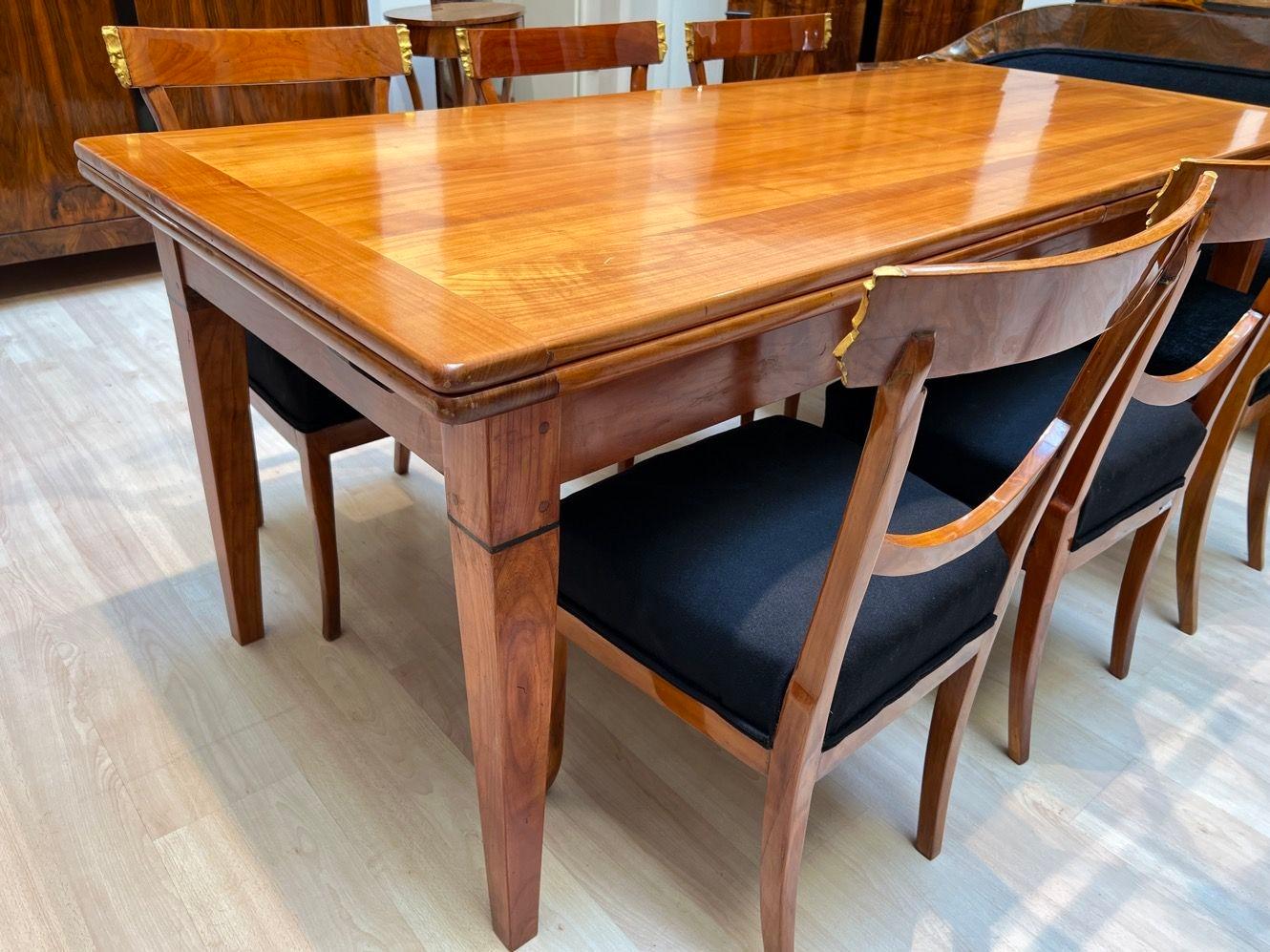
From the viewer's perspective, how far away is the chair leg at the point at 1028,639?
1199 mm

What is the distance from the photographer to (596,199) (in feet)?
3.45

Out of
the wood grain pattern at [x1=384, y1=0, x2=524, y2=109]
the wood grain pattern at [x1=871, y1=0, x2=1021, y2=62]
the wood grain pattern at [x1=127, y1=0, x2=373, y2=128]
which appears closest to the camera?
the wood grain pattern at [x1=127, y1=0, x2=373, y2=128]

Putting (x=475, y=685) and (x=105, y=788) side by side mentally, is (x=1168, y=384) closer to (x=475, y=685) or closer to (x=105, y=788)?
(x=475, y=685)

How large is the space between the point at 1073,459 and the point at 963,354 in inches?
19.7

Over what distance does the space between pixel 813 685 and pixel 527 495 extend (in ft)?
0.96

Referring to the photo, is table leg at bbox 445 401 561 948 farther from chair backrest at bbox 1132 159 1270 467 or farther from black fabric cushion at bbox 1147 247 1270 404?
black fabric cushion at bbox 1147 247 1270 404

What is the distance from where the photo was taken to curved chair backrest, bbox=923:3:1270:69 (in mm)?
2273

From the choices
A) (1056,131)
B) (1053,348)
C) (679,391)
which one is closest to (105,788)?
(679,391)

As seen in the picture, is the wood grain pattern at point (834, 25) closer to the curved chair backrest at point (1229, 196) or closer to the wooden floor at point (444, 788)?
the wooden floor at point (444, 788)

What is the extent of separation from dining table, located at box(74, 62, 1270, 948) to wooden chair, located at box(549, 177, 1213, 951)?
0.40 ft

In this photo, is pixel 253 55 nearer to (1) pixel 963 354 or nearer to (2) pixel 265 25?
(1) pixel 963 354

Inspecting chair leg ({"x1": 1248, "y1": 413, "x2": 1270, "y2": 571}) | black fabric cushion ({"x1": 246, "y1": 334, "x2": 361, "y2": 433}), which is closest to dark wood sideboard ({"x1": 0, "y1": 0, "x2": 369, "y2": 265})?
black fabric cushion ({"x1": 246, "y1": 334, "x2": 361, "y2": 433})

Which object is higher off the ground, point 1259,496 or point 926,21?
point 926,21

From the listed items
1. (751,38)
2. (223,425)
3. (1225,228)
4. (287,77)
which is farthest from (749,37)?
(223,425)
